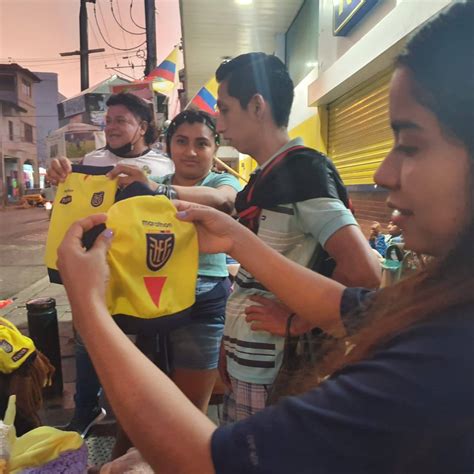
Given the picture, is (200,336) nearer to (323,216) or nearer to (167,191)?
(167,191)

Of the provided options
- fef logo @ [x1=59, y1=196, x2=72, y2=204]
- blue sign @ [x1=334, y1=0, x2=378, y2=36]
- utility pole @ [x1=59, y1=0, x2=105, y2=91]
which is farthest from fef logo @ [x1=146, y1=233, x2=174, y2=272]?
utility pole @ [x1=59, y1=0, x2=105, y2=91]

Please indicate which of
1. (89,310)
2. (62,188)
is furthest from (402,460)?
(62,188)

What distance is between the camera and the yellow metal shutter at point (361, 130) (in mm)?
4305

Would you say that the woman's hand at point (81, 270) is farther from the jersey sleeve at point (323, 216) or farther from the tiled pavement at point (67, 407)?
the tiled pavement at point (67, 407)

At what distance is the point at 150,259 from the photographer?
4.57 ft

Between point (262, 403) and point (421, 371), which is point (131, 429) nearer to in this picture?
point (421, 371)

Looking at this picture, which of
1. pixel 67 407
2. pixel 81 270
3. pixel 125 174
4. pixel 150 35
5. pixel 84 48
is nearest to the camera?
pixel 81 270

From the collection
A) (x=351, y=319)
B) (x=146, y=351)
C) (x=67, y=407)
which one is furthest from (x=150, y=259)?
(x=67, y=407)

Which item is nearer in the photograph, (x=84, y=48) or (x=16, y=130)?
(x=84, y=48)

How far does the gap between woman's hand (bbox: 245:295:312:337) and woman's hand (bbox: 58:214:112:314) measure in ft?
1.87

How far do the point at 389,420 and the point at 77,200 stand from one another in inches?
61.0

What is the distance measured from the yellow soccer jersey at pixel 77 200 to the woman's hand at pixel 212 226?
0.44 m

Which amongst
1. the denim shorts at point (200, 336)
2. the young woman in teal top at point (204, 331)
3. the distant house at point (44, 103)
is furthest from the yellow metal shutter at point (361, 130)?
the distant house at point (44, 103)

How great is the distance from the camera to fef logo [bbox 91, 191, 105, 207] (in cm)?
175
